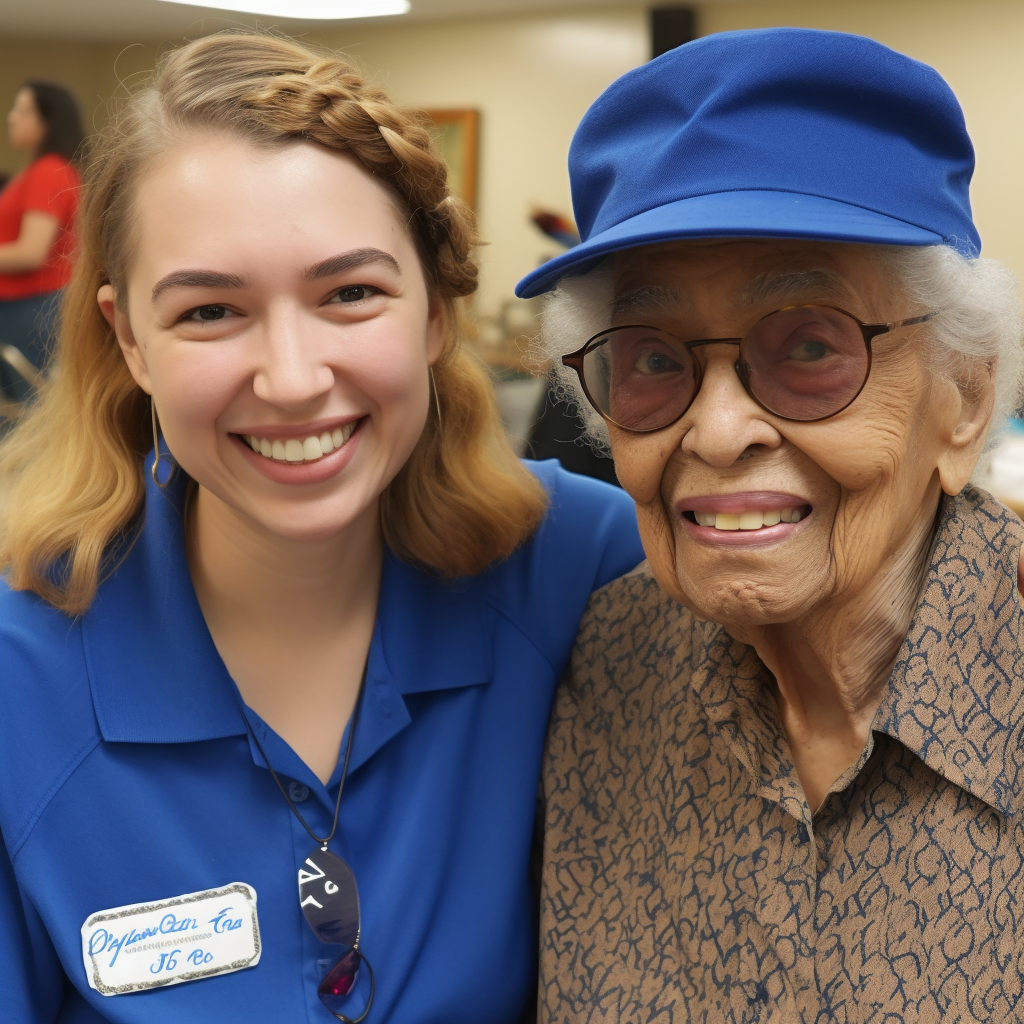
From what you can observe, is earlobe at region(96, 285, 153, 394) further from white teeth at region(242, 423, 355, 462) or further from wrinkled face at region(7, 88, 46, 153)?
wrinkled face at region(7, 88, 46, 153)

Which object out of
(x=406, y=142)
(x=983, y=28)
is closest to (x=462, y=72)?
(x=983, y=28)

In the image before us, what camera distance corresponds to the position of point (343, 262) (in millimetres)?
1445

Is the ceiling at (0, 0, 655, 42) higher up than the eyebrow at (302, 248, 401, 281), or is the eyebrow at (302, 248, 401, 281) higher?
the eyebrow at (302, 248, 401, 281)

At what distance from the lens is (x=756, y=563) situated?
4.38ft

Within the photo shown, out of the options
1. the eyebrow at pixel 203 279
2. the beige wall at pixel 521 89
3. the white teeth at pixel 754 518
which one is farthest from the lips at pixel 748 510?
the beige wall at pixel 521 89

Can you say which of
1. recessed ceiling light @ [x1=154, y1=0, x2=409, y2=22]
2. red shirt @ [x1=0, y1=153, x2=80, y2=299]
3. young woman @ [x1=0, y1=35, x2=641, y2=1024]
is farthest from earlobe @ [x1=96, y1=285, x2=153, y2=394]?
recessed ceiling light @ [x1=154, y1=0, x2=409, y2=22]

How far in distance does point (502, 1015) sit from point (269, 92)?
1.29 meters

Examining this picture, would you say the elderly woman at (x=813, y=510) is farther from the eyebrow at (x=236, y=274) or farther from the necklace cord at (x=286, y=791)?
the necklace cord at (x=286, y=791)

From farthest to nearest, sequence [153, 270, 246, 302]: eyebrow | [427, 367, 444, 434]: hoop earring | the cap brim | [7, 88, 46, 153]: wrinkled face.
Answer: [7, 88, 46, 153]: wrinkled face → [427, 367, 444, 434]: hoop earring → [153, 270, 246, 302]: eyebrow → the cap brim

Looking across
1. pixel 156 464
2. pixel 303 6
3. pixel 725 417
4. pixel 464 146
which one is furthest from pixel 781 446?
pixel 464 146

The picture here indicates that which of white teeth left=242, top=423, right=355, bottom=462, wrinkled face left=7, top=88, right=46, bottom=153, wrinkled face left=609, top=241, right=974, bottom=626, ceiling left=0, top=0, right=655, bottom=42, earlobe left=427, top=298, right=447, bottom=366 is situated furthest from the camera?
ceiling left=0, top=0, right=655, bottom=42

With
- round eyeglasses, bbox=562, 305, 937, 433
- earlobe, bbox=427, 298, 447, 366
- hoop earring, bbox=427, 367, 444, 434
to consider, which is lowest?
hoop earring, bbox=427, 367, 444, 434

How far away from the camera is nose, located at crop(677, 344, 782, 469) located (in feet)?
4.26

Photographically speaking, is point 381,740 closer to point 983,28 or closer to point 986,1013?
point 986,1013
